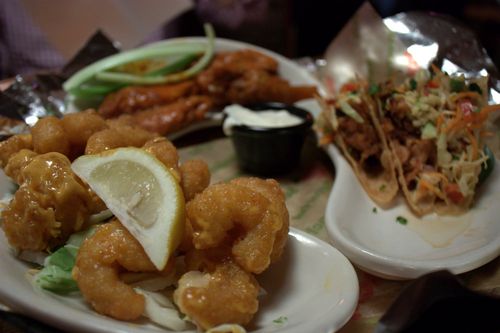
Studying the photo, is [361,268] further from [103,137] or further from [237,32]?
[237,32]

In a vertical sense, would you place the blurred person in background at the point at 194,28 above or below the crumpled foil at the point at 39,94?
below

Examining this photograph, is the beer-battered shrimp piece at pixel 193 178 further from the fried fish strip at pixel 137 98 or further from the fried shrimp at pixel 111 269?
the fried fish strip at pixel 137 98

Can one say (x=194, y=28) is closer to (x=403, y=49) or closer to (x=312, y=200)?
(x=403, y=49)

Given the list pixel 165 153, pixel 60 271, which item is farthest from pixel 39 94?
pixel 60 271

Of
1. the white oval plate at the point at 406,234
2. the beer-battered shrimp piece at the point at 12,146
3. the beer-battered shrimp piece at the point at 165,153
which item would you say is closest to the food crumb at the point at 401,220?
the white oval plate at the point at 406,234

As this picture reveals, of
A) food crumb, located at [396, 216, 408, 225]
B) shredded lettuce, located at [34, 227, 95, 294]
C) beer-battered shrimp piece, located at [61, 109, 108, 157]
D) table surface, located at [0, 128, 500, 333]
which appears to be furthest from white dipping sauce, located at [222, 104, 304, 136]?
shredded lettuce, located at [34, 227, 95, 294]

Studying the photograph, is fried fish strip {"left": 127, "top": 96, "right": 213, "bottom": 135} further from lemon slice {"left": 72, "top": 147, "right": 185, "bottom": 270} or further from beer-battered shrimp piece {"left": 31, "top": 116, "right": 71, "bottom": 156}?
lemon slice {"left": 72, "top": 147, "right": 185, "bottom": 270}

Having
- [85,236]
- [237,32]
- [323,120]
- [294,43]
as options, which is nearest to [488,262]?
[323,120]
